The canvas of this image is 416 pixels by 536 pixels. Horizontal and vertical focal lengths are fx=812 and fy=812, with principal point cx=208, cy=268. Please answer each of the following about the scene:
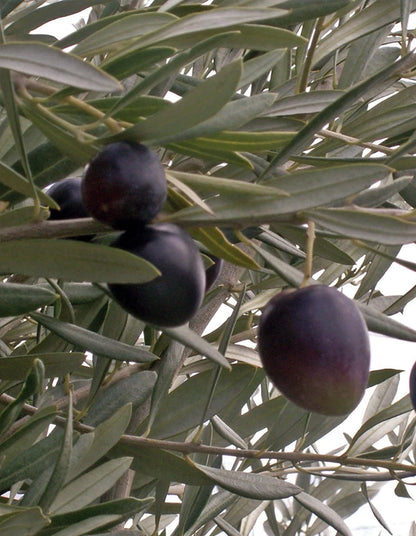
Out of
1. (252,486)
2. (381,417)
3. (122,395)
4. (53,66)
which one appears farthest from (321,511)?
(53,66)

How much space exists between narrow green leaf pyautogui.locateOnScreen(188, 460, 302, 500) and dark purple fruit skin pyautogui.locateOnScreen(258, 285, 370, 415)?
1.14 ft

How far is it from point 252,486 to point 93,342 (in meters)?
0.26

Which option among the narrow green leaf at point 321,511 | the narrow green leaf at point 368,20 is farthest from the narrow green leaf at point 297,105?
the narrow green leaf at point 321,511

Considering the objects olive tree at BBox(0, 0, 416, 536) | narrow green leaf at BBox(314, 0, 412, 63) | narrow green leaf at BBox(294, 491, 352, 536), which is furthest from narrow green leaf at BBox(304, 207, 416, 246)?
narrow green leaf at BBox(294, 491, 352, 536)

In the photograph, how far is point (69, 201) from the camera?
2.22 ft

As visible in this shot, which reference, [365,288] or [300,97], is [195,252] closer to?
[300,97]

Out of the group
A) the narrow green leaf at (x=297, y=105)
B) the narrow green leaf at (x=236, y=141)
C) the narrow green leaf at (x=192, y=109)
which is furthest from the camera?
the narrow green leaf at (x=297, y=105)

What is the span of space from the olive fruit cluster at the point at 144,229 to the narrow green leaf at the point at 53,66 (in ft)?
0.12

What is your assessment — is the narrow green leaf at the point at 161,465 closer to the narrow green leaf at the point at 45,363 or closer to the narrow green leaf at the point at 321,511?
the narrow green leaf at the point at 45,363

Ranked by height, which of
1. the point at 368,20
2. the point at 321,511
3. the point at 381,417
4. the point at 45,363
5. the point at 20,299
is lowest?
the point at 321,511

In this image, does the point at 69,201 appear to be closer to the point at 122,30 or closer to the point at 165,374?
the point at 122,30

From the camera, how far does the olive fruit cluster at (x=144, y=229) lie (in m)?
0.47

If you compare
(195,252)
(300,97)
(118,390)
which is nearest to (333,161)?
(300,97)

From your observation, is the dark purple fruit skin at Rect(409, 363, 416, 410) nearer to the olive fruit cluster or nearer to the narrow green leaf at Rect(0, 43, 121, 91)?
the olive fruit cluster
